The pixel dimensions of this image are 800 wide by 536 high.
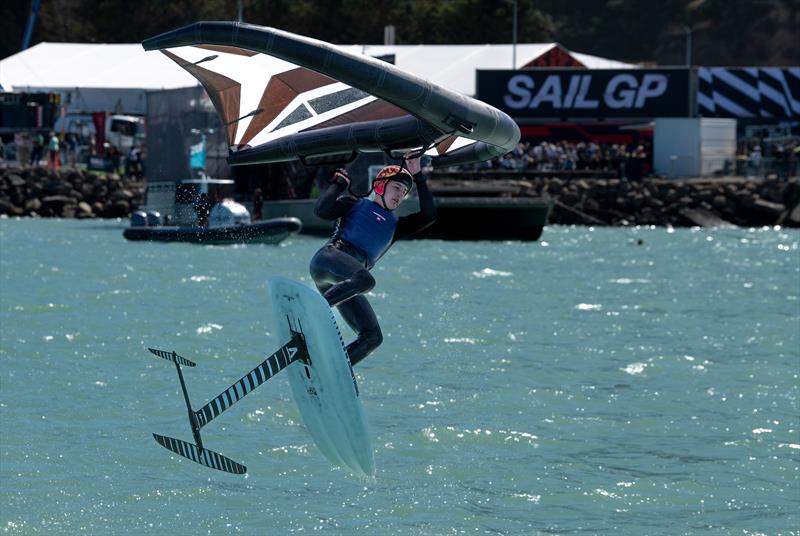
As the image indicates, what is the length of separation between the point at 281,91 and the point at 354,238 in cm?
218

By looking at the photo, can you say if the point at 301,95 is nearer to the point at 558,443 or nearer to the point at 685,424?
the point at 558,443

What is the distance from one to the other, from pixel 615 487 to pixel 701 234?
50.2 metres

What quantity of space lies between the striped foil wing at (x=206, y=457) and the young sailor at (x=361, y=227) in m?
1.46

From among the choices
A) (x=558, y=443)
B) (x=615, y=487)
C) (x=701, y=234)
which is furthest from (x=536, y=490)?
(x=701, y=234)

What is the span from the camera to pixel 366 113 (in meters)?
13.8

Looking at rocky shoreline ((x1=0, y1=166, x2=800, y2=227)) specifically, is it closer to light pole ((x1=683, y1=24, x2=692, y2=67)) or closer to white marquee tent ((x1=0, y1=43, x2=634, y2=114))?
white marquee tent ((x1=0, y1=43, x2=634, y2=114))

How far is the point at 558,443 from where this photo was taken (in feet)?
63.4

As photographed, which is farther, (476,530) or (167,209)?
(167,209)

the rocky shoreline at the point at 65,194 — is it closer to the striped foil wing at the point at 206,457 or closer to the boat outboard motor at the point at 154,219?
the boat outboard motor at the point at 154,219

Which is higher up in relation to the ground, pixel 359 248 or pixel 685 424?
pixel 359 248

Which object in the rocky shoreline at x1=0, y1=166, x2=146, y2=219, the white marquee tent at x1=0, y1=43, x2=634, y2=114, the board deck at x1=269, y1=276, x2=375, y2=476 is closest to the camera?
the board deck at x1=269, y1=276, x2=375, y2=476

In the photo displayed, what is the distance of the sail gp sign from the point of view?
69688 millimetres

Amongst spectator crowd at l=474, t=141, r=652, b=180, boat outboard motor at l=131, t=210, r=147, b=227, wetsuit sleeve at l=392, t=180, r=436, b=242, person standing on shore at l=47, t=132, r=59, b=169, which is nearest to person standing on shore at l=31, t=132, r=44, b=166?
person standing on shore at l=47, t=132, r=59, b=169

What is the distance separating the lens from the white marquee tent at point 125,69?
72750 mm
